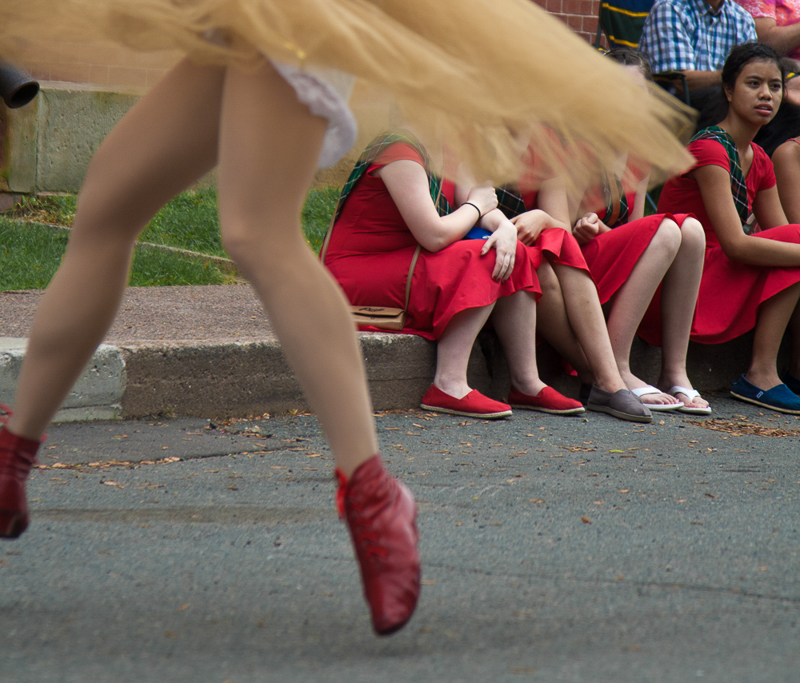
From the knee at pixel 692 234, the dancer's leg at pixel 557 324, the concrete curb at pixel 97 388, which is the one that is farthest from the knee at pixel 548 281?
the concrete curb at pixel 97 388

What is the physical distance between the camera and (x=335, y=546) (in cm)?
214

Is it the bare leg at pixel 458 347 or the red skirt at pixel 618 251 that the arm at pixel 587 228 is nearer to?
the red skirt at pixel 618 251

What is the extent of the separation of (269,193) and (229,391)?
82.1 inches

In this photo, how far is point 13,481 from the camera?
1.74 m

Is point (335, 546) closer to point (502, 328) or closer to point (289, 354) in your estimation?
point (289, 354)

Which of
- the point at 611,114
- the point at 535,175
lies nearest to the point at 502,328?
the point at 535,175

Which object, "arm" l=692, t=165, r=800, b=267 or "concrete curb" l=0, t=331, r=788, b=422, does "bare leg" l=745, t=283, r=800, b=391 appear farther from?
"concrete curb" l=0, t=331, r=788, b=422

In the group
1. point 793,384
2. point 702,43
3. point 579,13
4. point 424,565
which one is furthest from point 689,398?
point 579,13

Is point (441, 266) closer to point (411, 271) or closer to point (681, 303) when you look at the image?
point (411, 271)

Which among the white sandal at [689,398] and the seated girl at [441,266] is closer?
the seated girl at [441,266]

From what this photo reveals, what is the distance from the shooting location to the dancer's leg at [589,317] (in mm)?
4258

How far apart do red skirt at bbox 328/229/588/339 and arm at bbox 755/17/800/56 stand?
3021mm

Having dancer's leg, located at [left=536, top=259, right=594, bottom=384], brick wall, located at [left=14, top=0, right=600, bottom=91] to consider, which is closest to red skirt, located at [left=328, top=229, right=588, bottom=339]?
dancer's leg, located at [left=536, top=259, right=594, bottom=384]

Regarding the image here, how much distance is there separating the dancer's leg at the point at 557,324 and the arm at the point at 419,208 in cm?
47
